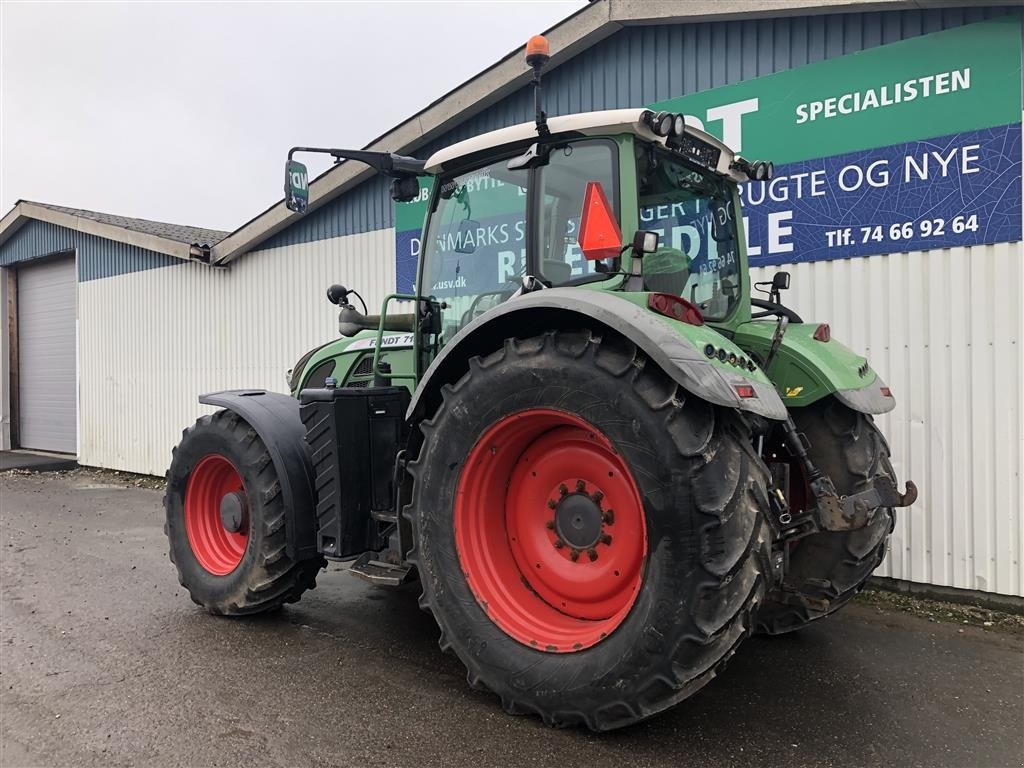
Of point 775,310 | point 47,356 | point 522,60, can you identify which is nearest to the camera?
point 775,310

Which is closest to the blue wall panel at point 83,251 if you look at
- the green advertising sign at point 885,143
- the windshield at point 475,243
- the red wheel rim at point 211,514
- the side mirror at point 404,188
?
the red wheel rim at point 211,514

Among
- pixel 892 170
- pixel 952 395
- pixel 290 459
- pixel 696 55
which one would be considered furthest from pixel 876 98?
pixel 290 459

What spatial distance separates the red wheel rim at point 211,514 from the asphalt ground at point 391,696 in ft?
1.30

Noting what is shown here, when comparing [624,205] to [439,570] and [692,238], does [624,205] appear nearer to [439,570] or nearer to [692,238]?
[692,238]

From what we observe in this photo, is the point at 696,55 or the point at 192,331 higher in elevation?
the point at 696,55

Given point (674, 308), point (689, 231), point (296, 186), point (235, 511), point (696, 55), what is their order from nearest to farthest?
point (674, 308) < point (689, 231) < point (296, 186) < point (235, 511) < point (696, 55)

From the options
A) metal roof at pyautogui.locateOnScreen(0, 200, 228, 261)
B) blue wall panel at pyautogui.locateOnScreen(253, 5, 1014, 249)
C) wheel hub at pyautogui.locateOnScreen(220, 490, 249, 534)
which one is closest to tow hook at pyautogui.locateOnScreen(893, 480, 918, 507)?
blue wall panel at pyautogui.locateOnScreen(253, 5, 1014, 249)

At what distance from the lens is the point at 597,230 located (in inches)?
122

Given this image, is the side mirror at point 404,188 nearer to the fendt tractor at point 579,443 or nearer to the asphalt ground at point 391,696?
the fendt tractor at point 579,443

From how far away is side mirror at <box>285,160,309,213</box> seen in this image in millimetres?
3996

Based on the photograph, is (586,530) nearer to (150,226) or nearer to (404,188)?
(404,188)

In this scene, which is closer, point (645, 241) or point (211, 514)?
point (645, 241)

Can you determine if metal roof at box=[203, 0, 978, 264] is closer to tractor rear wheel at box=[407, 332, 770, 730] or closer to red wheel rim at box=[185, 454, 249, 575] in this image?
tractor rear wheel at box=[407, 332, 770, 730]

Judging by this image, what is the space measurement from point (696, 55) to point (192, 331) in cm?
815
